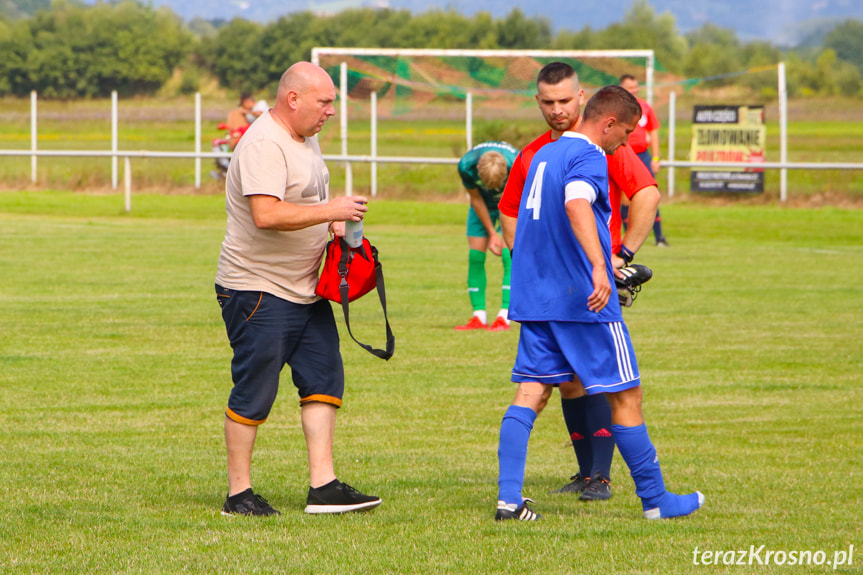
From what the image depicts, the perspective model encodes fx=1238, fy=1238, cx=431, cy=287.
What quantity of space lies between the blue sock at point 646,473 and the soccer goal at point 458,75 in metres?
26.8

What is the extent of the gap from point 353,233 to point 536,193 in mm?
789

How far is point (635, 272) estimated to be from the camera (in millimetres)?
5414

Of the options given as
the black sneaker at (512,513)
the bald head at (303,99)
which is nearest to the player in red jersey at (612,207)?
the black sneaker at (512,513)

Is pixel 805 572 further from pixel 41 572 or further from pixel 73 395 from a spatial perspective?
pixel 73 395

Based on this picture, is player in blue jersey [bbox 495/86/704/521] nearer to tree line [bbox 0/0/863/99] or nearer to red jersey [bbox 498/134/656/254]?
red jersey [bbox 498/134/656/254]

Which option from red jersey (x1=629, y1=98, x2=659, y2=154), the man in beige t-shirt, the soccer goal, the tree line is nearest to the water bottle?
the man in beige t-shirt

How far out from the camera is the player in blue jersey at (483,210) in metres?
9.92

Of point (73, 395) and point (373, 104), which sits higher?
point (373, 104)

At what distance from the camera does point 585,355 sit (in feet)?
16.6

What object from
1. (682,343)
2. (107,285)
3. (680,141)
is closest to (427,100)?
(680,141)

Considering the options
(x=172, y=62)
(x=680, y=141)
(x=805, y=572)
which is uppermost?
(x=172, y=62)

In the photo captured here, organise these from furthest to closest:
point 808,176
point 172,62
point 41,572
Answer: point 172,62
point 808,176
point 41,572

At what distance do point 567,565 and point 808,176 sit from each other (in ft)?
93.3

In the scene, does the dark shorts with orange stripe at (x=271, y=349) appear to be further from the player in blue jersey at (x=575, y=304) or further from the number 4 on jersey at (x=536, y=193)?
the number 4 on jersey at (x=536, y=193)
